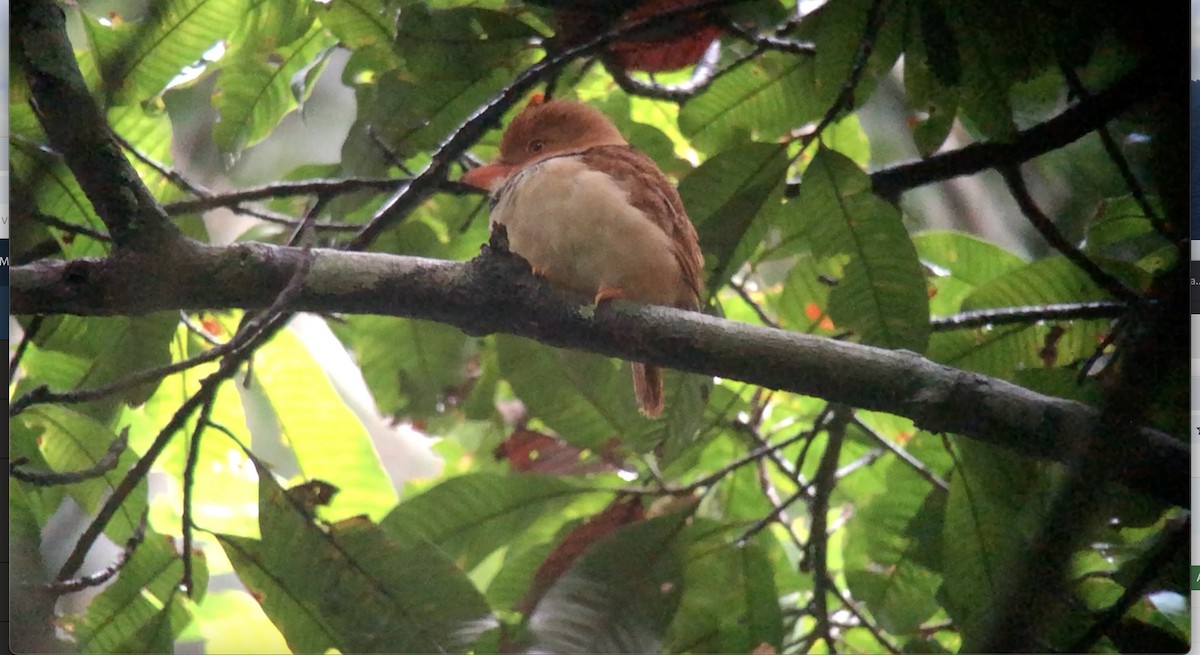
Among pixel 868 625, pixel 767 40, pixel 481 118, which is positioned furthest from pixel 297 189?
pixel 868 625

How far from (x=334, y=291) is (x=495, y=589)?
0.35m

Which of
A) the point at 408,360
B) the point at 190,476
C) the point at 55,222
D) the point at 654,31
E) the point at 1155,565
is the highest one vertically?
the point at 654,31

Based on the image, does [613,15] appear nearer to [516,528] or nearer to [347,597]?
[516,528]

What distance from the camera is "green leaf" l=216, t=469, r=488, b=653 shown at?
Answer: 3.65ft

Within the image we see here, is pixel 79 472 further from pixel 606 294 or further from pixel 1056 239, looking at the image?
pixel 1056 239

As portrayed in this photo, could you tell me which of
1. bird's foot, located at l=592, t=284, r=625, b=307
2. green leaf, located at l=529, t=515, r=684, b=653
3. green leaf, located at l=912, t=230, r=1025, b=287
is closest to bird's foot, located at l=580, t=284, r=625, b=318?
bird's foot, located at l=592, t=284, r=625, b=307

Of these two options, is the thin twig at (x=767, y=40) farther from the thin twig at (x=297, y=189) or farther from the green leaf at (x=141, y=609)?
the green leaf at (x=141, y=609)

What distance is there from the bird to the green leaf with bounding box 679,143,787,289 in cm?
2

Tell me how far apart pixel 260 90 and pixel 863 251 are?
0.69 m

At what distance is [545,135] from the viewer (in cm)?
123

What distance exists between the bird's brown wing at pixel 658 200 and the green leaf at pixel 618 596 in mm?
252

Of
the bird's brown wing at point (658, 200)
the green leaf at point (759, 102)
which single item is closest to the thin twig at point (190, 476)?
the bird's brown wing at point (658, 200)

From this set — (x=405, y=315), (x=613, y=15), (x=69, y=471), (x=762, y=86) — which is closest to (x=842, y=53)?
(x=762, y=86)

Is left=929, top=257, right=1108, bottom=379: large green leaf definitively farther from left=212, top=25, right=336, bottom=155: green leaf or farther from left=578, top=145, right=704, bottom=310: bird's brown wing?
left=212, top=25, right=336, bottom=155: green leaf
